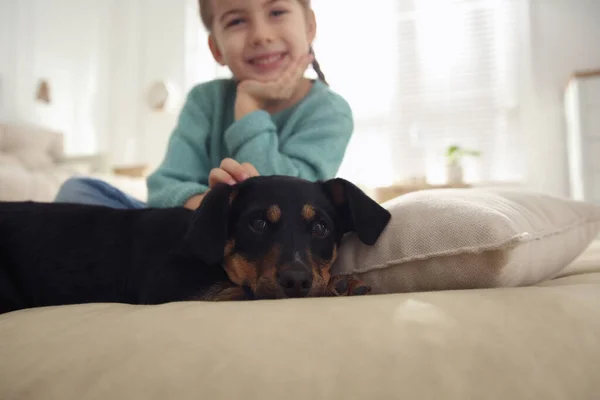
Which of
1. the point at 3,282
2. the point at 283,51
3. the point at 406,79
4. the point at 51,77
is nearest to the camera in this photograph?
the point at 3,282

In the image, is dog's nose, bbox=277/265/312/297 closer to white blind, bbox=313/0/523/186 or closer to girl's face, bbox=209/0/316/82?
girl's face, bbox=209/0/316/82

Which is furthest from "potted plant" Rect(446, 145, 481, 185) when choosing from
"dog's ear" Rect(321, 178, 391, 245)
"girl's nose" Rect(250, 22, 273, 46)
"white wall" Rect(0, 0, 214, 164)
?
"dog's ear" Rect(321, 178, 391, 245)

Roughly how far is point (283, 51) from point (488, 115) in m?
3.44

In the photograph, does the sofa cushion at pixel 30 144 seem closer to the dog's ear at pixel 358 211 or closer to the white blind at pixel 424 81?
the white blind at pixel 424 81

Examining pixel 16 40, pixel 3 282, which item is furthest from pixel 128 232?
pixel 16 40

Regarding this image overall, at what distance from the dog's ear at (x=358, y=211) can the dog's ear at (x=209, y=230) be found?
0.25 m

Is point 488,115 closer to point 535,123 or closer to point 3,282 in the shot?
point 535,123

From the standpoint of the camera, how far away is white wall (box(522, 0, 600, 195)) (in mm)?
4137

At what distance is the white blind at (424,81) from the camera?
4.33m

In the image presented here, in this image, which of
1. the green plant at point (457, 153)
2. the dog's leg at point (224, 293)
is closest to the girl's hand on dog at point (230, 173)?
the dog's leg at point (224, 293)

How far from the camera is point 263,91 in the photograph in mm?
1396

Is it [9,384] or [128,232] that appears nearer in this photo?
[9,384]

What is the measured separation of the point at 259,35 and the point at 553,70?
3.81 meters

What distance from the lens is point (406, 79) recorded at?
180 inches
